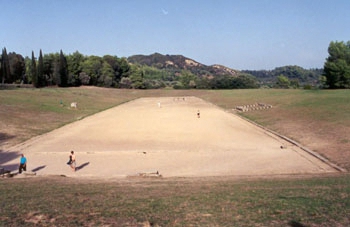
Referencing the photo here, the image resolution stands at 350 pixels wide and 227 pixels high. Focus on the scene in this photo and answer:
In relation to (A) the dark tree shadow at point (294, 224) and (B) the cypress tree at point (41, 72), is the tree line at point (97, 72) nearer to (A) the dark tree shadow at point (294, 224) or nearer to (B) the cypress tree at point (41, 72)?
(B) the cypress tree at point (41, 72)

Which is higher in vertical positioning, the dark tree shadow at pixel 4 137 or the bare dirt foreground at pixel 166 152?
the dark tree shadow at pixel 4 137

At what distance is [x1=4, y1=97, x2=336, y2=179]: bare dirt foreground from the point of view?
698 inches

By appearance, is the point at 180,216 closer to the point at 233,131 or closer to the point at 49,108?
the point at 233,131

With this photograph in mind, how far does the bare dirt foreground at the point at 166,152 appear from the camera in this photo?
17.7 m

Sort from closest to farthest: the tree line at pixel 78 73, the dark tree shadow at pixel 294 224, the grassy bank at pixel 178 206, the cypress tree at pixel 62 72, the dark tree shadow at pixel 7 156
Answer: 1. the dark tree shadow at pixel 294 224
2. the grassy bank at pixel 178 206
3. the dark tree shadow at pixel 7 156
4. the tree line at pixel 78 73
5. the cypress tree at pixel 62 72

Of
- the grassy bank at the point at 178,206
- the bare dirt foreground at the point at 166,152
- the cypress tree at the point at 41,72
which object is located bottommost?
the bare dirt foreground at the point at 166,152

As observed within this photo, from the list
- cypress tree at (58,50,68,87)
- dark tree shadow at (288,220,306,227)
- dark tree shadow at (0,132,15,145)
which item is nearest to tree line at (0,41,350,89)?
cypress tree at (58,50,68,87)

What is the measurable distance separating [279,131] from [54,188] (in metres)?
22.6

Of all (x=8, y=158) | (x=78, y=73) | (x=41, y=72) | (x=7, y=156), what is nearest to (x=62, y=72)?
(x=41, y=72)

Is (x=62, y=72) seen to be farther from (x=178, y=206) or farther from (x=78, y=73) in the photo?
(x=178, y=206)

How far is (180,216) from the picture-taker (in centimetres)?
753

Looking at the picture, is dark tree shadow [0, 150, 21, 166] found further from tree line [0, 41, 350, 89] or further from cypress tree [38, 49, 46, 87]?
cypress tree [38, 49, 46, 87]

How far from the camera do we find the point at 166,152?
22781 mm

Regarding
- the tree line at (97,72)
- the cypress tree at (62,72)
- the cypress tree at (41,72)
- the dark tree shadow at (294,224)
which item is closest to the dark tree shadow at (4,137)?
the dark tree shadow at (294,224)
